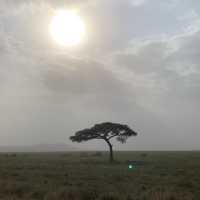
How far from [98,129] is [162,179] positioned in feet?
Result: 106

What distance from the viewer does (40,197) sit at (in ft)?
56.2

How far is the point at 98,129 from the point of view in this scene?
57125 millimetres

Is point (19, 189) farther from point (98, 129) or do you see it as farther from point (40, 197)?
point (98, 129)

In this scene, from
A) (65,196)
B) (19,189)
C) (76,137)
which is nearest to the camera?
(65,196)

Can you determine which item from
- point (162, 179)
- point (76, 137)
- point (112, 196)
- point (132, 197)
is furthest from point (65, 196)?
point (76, 137)

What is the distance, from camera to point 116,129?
58.3 metres

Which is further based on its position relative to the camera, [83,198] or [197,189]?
[197,189]

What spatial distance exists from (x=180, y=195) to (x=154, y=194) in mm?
1545

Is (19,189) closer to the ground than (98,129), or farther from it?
closer to the ground

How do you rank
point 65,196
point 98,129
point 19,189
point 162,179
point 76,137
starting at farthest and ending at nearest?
point 76,137 < point 98,129 < point 162,179 < point 19,189 < point 65,196

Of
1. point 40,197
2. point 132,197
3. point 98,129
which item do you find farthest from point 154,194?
point 98,129

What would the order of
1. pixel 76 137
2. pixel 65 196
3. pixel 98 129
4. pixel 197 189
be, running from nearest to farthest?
1. pixel 65 196
2. pixel 197 189
3. pixel 98 129
4. pixel 76 137

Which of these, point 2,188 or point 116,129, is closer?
point 2,188

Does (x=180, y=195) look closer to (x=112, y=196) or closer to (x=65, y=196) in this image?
(x=112, y=196)
